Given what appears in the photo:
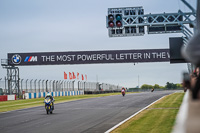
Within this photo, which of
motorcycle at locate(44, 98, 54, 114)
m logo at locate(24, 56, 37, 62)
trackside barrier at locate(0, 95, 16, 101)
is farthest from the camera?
m logo at locate(24, 56, 37, 62)

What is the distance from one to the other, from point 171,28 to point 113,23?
9.76 metres

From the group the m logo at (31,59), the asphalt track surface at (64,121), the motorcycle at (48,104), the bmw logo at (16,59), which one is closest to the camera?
the asphalt track surface at (64,121)

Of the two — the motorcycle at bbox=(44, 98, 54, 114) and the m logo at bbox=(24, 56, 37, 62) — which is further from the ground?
the m logo at bbox=(24, 56, 37, 62)

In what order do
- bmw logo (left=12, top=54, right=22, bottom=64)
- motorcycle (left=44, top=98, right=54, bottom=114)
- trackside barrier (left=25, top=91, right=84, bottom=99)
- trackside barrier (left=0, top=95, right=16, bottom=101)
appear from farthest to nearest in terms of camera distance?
trackside barrier (left=25, top=91, right=84, bottom=99) → bmw logo (left=12, top=54, right=22, bottom=64) → trackside barrier (left=0, top=95, right=16, bottom=101) → motorcycle (left=44, top=98, right=54, bottom=114)

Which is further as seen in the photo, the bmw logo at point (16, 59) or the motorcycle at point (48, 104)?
the bmw logo at point (16, 59)

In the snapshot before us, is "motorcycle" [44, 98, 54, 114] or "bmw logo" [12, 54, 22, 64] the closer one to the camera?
"motorcycle" [44, 98, 54, 114]

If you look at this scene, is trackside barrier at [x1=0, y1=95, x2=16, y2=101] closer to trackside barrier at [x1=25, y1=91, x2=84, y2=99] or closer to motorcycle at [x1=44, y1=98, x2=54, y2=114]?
trackside barrier at [x1=25, y1=91, x2=84, y2=99]

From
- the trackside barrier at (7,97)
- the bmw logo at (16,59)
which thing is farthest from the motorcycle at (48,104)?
the bmw logo at (16,59)

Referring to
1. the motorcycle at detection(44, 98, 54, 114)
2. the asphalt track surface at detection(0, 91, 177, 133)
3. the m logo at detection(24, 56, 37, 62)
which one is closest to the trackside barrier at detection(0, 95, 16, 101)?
the m logo at detection(24, 56, 37, 62)

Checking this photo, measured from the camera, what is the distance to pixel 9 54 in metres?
46.6

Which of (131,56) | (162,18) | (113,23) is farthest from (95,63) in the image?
(113,23)

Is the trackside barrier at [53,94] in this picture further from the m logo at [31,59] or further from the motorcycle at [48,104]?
the motorcycle at [48,104]

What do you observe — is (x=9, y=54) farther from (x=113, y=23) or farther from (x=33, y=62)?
(x=113, y=23)

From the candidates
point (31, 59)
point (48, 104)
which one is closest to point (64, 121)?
point (48, 104)
